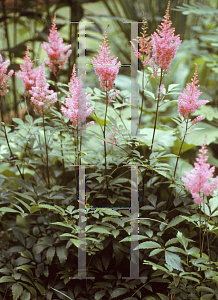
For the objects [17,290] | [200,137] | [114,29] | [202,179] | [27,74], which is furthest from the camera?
[114,29]

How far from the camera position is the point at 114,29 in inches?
61.6

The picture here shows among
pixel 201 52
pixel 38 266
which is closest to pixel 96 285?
pixel 38 266

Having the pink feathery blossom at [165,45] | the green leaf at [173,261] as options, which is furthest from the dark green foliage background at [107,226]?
the pink feathery blossom at [165,45]

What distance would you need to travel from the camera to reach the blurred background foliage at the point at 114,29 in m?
1.33

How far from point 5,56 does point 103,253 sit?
164 cm

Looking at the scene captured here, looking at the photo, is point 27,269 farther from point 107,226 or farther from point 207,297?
point 207,297

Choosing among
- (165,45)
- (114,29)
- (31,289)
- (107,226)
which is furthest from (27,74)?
(114,29)

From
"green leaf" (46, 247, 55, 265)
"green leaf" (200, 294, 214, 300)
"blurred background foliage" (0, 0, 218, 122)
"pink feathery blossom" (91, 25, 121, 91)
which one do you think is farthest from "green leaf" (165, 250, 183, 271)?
"blurred background foliage" (0, 0, 218, 122)

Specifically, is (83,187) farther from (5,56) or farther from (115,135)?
(5,56)

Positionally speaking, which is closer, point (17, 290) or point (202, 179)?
point (202, 179)

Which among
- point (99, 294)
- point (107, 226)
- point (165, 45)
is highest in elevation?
point (165, 45)

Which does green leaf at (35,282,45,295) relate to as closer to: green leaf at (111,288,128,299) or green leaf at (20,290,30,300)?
green leaf at (20,290,30,300)

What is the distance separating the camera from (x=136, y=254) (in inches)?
32.8

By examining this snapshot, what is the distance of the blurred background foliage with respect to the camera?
4.37 ft
